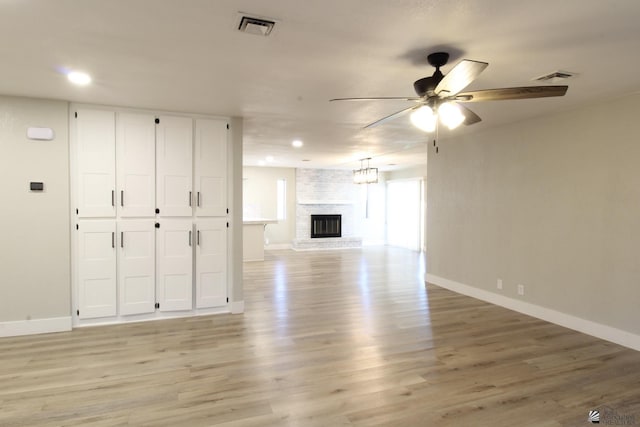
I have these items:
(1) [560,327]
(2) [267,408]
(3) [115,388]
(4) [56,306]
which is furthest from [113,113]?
(1) [560,327]

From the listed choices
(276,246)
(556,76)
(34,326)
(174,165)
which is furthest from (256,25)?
(276,246)

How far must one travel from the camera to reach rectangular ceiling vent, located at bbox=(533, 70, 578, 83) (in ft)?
9.39

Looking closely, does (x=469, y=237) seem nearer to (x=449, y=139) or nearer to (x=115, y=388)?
(x=449, y=139)

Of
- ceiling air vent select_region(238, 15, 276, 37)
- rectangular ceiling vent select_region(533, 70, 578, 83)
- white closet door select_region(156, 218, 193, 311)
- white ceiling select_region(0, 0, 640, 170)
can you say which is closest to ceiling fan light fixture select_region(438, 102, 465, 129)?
white ceiling select_region(0, 0, 640, 170)

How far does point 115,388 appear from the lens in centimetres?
266

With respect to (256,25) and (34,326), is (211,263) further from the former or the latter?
(256,25)

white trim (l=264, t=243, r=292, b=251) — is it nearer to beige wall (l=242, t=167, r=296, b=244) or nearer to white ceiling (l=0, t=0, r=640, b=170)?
beige wall (l=242, t=167, r=296, b=244)

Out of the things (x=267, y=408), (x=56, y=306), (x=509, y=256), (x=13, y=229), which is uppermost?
(x=13, y=229)

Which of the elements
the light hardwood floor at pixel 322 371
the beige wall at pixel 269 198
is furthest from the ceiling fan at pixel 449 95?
the beige wall at pixel 269 198

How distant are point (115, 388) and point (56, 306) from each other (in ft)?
5.59

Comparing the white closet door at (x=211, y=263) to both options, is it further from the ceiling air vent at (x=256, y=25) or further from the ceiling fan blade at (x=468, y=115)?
the ceiling fan blade at (x=468, y=115)

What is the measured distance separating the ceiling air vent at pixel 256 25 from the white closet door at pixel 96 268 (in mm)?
2829

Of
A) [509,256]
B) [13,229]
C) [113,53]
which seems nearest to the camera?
[113,53]

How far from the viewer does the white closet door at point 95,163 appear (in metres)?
3.85
